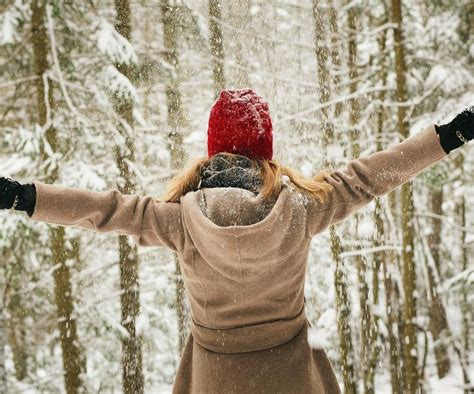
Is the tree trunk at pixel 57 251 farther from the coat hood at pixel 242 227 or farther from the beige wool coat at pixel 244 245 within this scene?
the coat hood at pixel 242 227

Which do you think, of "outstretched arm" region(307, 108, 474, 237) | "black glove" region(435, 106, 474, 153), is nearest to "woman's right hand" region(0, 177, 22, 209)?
"outstretched arm" region(307, 108, 474, 237)

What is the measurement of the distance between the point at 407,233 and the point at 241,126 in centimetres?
627

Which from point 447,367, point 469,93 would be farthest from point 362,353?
point 447,367

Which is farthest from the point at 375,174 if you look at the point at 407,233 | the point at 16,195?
the point at 407,233

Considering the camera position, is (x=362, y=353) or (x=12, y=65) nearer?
(x=12, y=65)

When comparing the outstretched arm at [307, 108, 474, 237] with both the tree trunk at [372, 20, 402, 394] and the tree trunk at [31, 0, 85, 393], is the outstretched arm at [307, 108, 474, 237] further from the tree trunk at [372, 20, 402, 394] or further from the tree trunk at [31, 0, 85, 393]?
the tree trunk at [372, 20, 402, 394]

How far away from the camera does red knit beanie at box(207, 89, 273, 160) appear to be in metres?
1.98

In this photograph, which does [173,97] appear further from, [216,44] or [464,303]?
[464,303]

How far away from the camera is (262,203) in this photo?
1.83 m

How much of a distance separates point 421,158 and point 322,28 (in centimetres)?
708

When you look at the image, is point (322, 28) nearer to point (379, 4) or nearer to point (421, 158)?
point (379, 4)

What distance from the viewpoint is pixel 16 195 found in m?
1.73

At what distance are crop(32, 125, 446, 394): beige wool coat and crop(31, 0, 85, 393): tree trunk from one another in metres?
5.57

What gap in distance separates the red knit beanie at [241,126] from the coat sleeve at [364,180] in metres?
0.31
